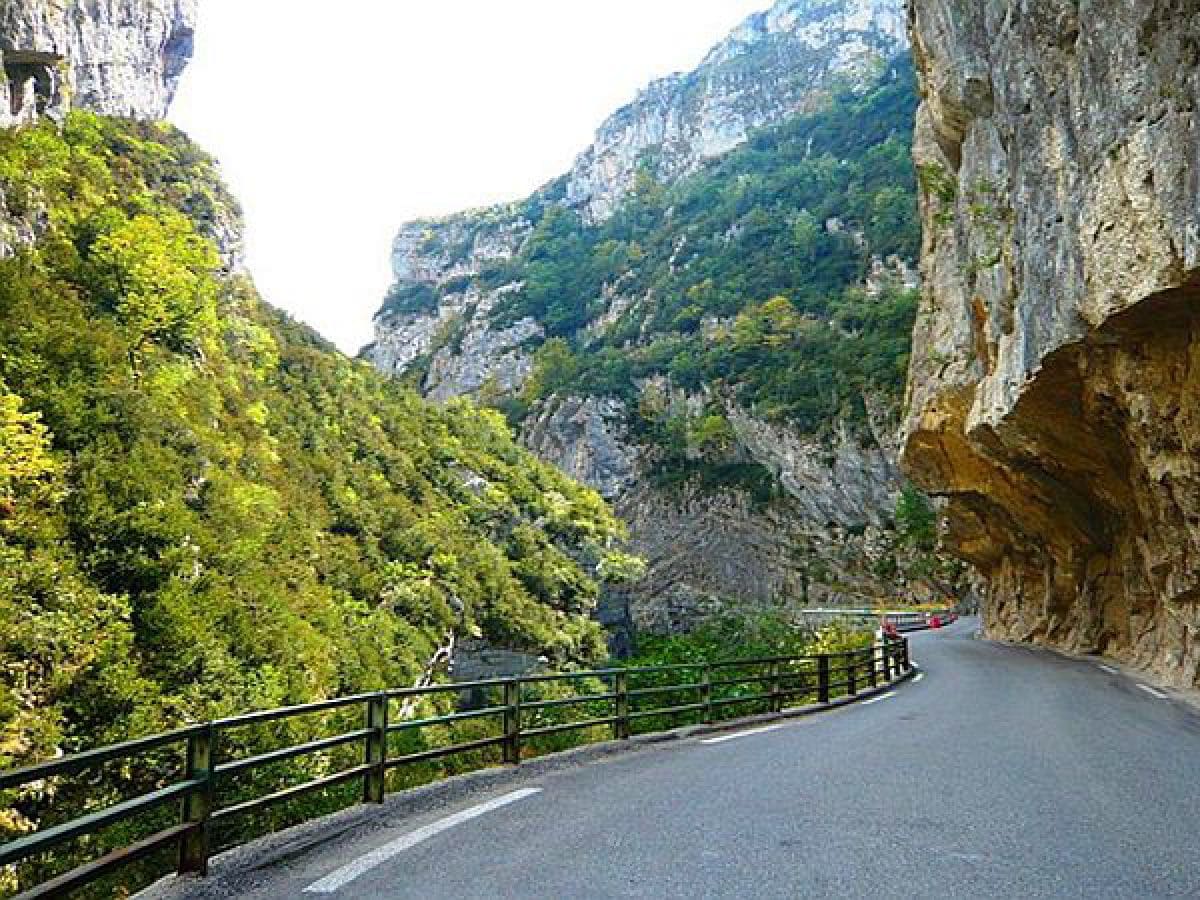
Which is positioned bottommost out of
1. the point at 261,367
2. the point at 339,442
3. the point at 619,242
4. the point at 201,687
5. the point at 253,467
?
the point at 201,687

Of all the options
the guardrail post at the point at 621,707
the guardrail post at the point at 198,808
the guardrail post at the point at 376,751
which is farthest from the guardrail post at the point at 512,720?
the guardrail post at the point at 198,808

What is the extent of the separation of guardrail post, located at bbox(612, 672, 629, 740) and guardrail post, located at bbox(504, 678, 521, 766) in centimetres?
164

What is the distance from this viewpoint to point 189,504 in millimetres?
24734

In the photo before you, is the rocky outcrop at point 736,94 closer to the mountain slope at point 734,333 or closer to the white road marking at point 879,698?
the mountain slope at point 734,333

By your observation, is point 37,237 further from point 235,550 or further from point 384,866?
point 384,866

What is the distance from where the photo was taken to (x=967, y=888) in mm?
4078

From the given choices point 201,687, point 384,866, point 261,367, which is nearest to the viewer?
point 384,866

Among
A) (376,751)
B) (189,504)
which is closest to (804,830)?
(376,751)

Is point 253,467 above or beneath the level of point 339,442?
beneath

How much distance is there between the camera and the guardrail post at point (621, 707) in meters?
9.12

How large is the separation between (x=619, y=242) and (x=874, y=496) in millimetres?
73112

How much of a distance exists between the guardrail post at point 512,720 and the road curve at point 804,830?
13.5 inches

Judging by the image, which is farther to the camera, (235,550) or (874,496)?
(874,496)

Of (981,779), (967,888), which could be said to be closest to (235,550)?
(981,779)
